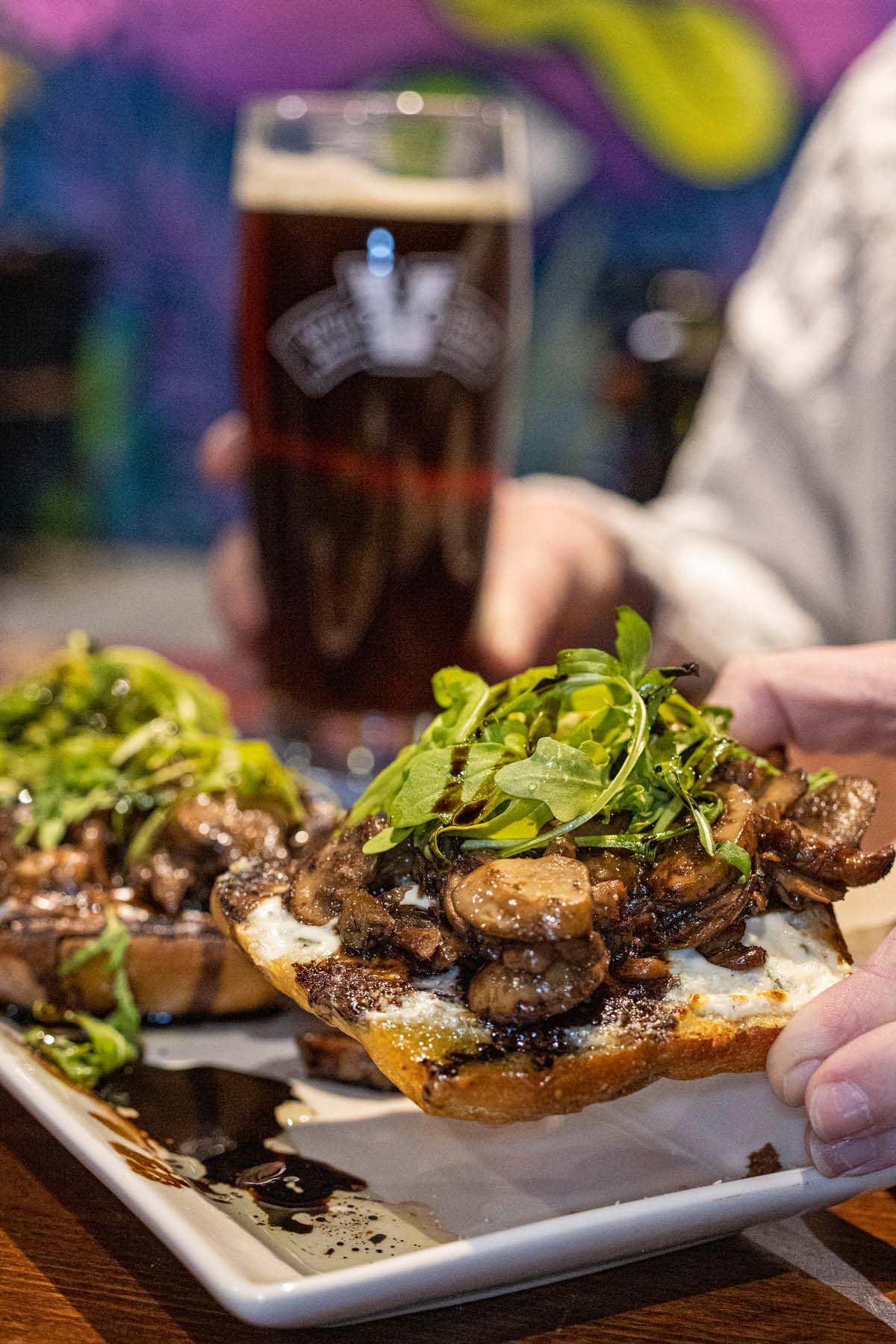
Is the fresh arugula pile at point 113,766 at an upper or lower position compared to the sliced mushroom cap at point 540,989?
lower

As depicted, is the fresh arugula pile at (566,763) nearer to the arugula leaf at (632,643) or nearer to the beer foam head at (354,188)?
the arugula leaf at (632,643)

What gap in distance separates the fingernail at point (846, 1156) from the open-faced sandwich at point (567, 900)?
11 centimetres

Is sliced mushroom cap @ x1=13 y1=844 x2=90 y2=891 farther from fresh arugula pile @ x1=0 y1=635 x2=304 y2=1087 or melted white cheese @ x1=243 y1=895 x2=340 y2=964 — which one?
melted white cheese @ x1=243 y1=895 x2=340 y2=964

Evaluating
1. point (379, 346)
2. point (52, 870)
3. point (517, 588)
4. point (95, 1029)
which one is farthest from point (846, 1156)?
point (517, 588)

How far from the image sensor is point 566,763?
1.23m

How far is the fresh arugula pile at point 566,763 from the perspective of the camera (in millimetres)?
1229

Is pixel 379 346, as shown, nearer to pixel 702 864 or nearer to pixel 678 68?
pixel 702 864

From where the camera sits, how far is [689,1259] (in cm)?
121

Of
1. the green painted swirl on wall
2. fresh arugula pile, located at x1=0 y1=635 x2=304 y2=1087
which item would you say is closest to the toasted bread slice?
fresh arugula pile, located at x1=0 y1=635 x2=304 y2=1087

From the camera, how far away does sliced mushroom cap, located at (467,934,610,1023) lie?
3.72 feet

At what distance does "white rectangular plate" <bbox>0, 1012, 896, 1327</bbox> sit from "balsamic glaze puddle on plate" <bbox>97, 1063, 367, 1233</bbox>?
0.07 feet

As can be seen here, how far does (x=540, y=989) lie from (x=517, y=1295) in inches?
10.0

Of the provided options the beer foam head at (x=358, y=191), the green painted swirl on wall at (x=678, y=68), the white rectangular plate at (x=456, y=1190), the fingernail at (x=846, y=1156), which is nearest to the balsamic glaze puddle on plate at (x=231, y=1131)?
the white rectangular plate at (x=456, y=1190)

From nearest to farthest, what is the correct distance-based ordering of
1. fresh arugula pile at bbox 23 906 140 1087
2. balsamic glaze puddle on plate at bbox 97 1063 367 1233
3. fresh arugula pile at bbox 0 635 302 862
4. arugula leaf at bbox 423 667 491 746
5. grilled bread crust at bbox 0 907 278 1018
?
balsamic glaze puddle on plate at bbox 97 1063 367 1233 < arugula leaf at bbox 423 667 491 746 < fresh arugula pile at bbox 23 906 140 1087 < grilled bread crust at bbox 0 907 278 1018 < fresh arugula pile at bbox 0 635 302 862
